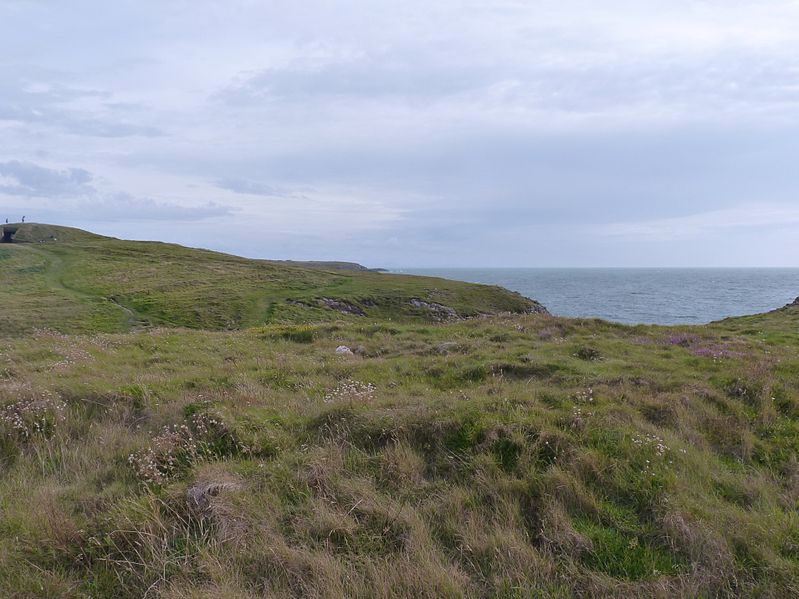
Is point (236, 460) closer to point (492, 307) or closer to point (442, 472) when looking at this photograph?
point (442, 472)

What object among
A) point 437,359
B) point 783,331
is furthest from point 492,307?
point 437,359

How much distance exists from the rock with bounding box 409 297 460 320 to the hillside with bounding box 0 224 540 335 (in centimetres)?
14

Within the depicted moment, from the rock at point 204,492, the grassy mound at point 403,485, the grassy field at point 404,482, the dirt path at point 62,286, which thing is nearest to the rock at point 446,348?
the grassy field at point 404,482

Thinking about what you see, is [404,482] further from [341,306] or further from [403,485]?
[341,306]

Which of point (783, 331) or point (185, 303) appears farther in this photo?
point (185, 303)

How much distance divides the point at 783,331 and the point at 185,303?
4692cm

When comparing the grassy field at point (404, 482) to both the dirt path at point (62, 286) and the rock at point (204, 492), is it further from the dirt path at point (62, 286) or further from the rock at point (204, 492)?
the dirt path at point (62, 286)

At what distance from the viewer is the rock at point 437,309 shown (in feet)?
191

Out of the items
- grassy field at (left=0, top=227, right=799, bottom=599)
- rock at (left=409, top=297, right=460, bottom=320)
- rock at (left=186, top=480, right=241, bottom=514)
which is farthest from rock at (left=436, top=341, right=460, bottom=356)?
rock at (left=409, top=297, right=460, bottom=320)

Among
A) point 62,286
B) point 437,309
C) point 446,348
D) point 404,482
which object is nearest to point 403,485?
point 404,482

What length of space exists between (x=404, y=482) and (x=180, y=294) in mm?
50748

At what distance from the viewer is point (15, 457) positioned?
746 cm

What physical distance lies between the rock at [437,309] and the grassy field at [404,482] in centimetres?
4601

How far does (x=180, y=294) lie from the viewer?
5059 centimetres
